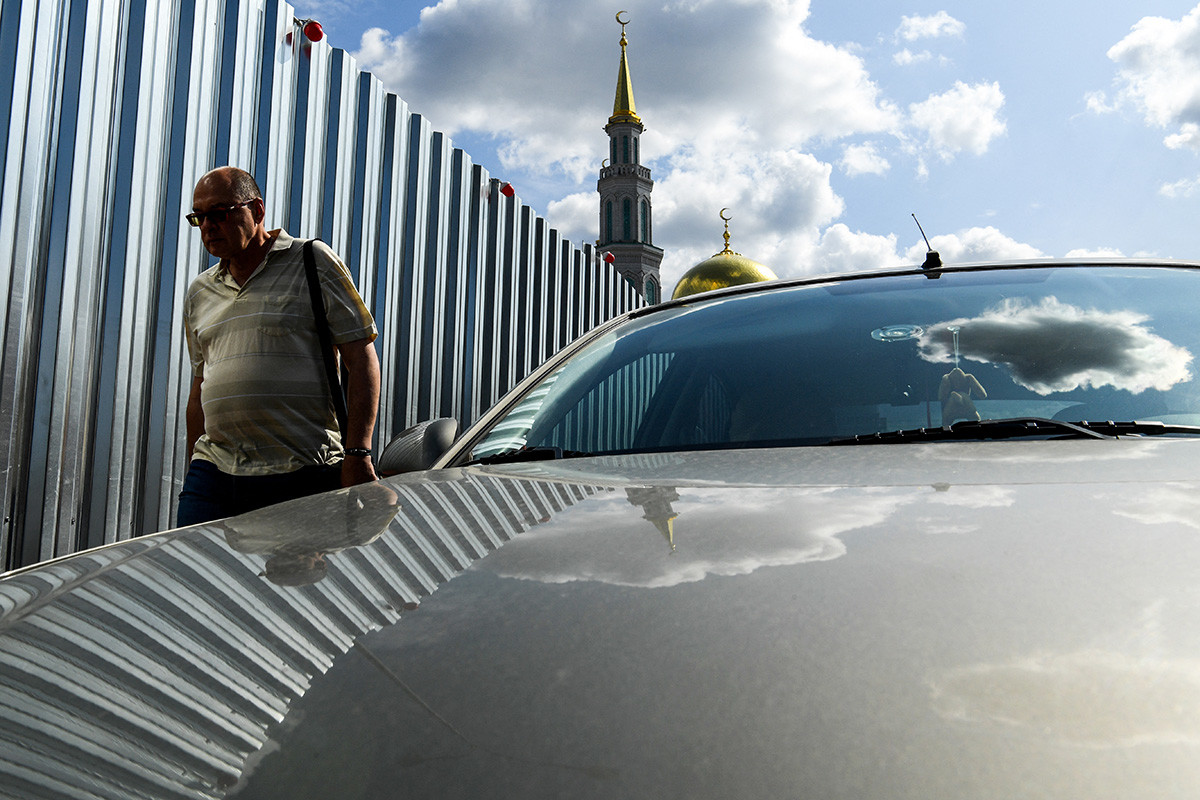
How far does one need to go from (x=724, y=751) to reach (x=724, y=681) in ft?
0.26

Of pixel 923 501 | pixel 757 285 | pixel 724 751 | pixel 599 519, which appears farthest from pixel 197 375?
pixel 724 751

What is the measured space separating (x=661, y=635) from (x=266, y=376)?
2113 mm

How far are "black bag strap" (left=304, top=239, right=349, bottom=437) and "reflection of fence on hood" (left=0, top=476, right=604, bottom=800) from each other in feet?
4.86

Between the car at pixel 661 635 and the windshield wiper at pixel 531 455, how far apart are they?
0.71 feet

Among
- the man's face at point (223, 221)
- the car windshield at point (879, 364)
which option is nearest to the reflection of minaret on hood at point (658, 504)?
the car windshield at point (879, 364)

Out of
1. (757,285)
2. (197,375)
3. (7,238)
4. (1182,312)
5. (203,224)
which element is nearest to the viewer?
(1182,312)

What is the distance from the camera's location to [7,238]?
3.04 meters

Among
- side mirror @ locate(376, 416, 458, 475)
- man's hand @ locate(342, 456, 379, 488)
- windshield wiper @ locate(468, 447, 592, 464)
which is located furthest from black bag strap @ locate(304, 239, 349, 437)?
windshield wiper @ locate(468, 447, 592, 464)

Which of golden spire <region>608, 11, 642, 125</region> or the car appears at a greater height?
golden spire <region>608, 11, 642, 125</region>

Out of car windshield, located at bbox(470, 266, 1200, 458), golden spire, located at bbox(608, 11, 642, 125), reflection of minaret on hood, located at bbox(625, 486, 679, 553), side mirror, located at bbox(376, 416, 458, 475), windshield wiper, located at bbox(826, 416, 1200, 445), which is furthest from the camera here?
golden spire, located at bbox(608, 11, 642, 125)

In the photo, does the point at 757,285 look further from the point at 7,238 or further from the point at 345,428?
the point at 7,238

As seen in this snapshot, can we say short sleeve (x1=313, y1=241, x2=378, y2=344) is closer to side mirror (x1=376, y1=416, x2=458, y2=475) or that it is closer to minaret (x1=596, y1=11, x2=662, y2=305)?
side mirror (x1=376, y1=416, x2=458, y2=475)

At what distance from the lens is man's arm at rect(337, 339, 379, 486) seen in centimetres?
257

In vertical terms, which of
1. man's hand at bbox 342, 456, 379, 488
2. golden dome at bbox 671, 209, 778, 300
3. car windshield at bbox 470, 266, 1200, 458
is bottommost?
man's hand at bbox 342, 456, 379, 488
